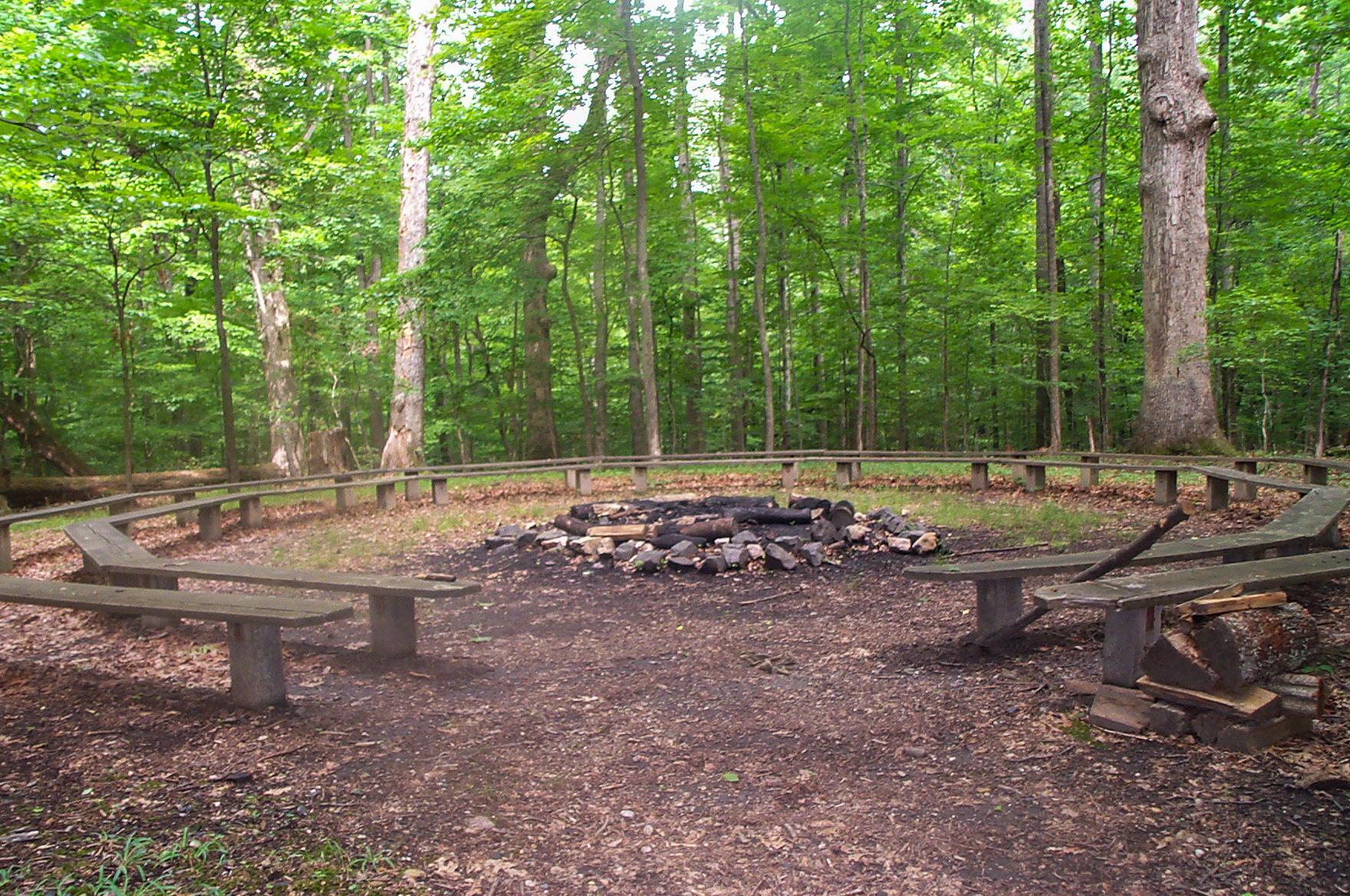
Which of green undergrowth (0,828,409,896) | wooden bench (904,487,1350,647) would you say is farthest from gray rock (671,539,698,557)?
green undergrowth (0,828,409,896)

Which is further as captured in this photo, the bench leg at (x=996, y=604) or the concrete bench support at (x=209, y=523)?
the concrete bench support at (x=209, y=523)

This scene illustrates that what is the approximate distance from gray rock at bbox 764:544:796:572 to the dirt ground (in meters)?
1.53

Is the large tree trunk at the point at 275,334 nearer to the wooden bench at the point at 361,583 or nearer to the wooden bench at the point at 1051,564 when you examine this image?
the wooden bench at the point at 361,583

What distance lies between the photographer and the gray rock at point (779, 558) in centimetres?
679

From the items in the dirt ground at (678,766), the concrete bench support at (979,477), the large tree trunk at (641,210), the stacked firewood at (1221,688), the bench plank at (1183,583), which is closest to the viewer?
the dirt ground at (678,766)

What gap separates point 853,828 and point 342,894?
60.1 inches

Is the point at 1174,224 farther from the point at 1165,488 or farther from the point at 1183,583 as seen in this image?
the point at 1183,583

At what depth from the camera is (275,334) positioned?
587 inches

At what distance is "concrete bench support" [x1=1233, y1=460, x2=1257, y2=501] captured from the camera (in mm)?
8234

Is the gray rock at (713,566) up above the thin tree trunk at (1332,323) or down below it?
below

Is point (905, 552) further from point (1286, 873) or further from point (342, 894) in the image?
point (342, 894)

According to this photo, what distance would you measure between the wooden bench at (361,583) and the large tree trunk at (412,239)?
876cm

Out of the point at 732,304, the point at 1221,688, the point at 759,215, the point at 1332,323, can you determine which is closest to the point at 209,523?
the point at 1221,688

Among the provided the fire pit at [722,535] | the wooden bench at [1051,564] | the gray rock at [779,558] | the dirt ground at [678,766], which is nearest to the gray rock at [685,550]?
the fire pit at [722,535]
